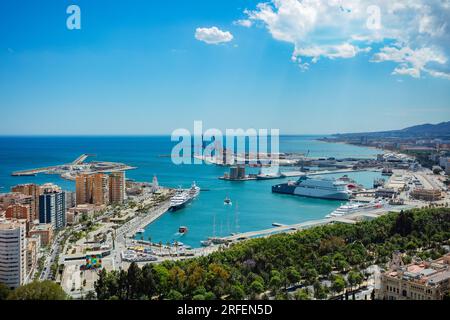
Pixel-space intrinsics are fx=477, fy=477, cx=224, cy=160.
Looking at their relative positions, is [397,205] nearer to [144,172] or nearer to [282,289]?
[282,289]

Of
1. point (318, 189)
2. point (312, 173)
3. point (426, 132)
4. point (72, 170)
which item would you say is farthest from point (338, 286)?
point (312, 173)

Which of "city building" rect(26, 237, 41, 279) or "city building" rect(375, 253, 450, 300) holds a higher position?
"city building" rect(375, 253, 450, 300)

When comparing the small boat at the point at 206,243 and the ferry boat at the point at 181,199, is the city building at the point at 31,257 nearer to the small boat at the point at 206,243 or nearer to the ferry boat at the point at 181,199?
the small boat at the point at 206,243

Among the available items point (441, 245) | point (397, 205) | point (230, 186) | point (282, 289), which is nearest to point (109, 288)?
point (282, 289)

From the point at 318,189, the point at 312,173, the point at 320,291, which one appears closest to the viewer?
the point at 320,291

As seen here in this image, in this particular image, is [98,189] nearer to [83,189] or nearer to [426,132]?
[83,189]

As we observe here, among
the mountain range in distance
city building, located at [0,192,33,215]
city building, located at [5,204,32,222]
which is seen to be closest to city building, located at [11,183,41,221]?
city building, located at [0,192,33,215]

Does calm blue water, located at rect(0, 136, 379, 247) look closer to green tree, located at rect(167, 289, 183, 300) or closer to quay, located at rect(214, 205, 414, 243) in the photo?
quay, located at rect(214, 205, 414, 243)
